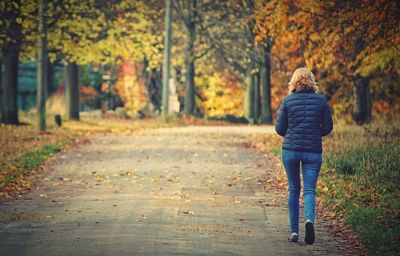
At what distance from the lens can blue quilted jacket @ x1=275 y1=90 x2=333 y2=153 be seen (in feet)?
36.7

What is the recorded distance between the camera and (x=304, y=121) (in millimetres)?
11180

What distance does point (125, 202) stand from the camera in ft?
48.1

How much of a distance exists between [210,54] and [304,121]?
45526 mm

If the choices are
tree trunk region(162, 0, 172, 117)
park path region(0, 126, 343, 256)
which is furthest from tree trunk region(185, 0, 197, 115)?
park path region(0, 126, 343, 256)

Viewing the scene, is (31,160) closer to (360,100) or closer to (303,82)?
(303,82)

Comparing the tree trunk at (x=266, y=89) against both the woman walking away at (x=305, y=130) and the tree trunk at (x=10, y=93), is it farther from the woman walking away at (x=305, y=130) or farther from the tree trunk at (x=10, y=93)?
the woman walking away at (x=305, y=130)

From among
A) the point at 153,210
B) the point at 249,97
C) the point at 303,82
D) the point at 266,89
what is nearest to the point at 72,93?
the point at 266,89

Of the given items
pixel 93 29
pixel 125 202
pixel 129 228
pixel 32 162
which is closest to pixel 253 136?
pixel 93 29

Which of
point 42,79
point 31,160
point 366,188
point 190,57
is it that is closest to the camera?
point 366,188

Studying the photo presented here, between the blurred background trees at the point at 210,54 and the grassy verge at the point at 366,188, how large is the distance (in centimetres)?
404

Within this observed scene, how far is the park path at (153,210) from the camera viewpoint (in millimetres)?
10617

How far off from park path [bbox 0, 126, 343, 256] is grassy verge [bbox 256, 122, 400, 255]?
0.48 metres

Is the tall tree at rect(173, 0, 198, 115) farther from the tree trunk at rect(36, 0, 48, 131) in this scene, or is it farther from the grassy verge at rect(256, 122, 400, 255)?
the grassy verge at rect(256, 122, 400, 255)

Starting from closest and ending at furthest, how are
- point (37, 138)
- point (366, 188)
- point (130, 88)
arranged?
point (366, 188)
point (37, 138)
point (130, 88)
